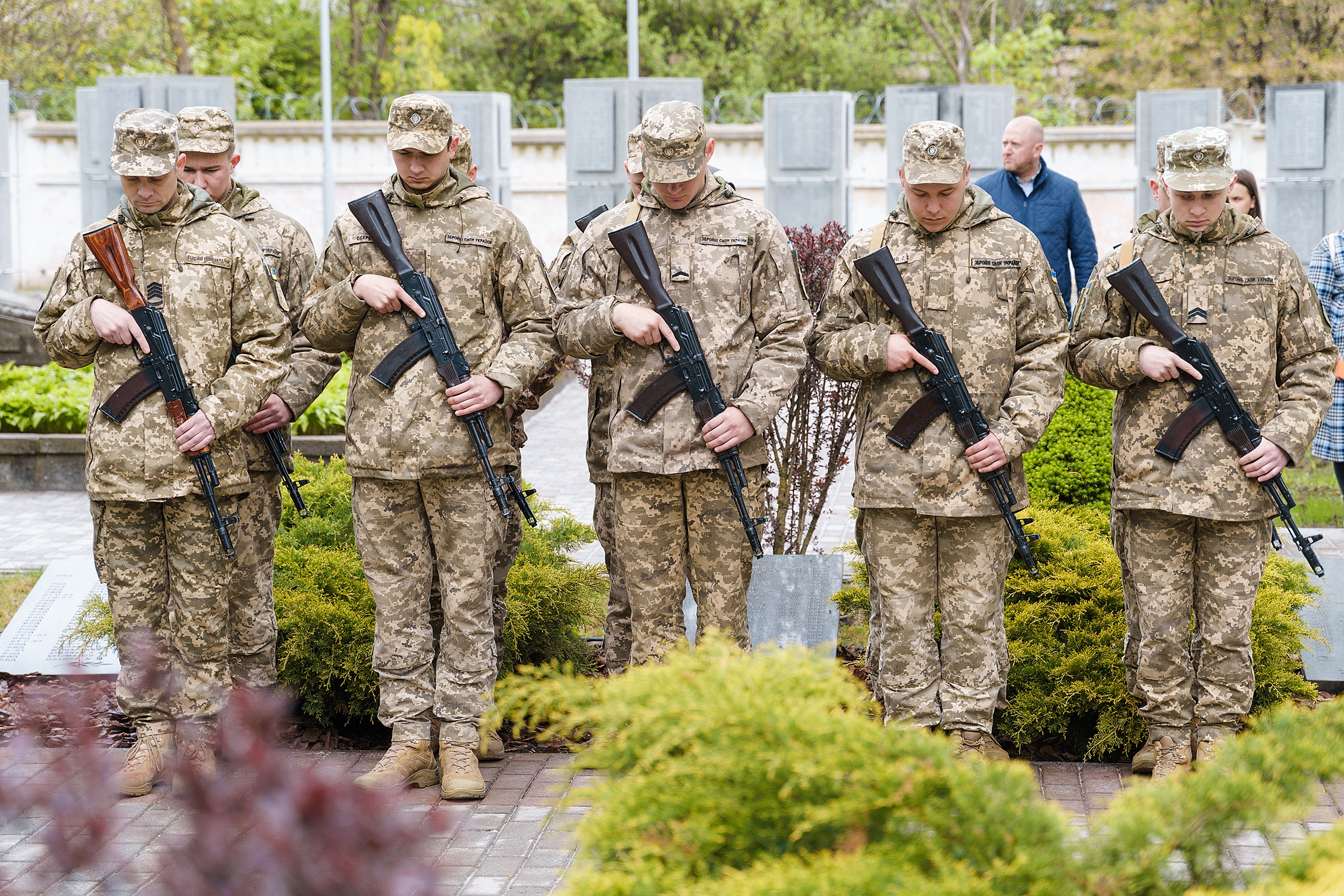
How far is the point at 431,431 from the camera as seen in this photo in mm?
4781

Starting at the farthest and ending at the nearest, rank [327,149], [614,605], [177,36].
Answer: [177,36], [327,149], [614,605]

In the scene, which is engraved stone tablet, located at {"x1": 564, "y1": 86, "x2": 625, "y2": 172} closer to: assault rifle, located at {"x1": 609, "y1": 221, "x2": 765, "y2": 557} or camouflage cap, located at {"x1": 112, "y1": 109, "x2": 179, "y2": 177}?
camouflage cap, located at {"x1": 112, "y1": 109, "x2": 179, "y2": 177}

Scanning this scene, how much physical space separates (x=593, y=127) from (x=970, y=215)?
1019 cm

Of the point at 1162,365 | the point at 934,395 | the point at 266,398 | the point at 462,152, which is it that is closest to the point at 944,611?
the point at 934,395

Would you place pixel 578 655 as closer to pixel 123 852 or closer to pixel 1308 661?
pixel 123 852

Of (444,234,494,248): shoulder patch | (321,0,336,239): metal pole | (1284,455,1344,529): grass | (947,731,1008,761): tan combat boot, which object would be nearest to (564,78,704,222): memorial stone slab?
(321,0,336,239): metal pole

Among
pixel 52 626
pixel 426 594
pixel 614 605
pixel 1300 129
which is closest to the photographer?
pixel 426 594

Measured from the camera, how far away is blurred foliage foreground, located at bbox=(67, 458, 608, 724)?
17.8 ft

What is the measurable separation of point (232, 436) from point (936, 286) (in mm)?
2592

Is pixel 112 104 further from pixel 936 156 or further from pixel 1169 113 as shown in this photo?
pixel 936 156

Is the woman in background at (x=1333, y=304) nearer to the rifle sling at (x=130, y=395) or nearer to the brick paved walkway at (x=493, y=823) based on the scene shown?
the brick paved walkway at (x=493, y=823)

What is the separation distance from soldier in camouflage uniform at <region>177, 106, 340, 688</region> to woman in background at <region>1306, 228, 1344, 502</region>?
5.04 metres

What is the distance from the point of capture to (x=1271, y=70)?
2358 centimetres

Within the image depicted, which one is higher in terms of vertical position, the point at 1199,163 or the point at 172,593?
the point at 1199,163
